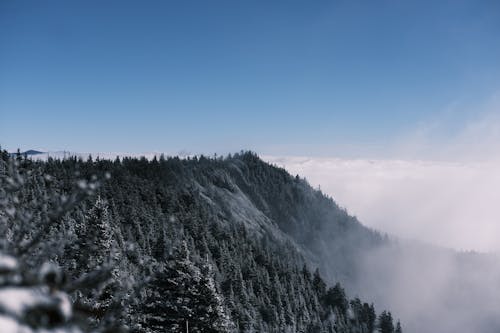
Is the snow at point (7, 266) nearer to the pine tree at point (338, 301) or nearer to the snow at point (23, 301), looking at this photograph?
the snow at point (23, 301)

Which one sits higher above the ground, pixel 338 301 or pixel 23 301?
pixel 23 301

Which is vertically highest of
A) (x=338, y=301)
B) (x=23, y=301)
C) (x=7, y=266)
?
(x=7, y=266)

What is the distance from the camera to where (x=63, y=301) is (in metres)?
2.42

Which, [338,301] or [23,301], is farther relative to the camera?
[338,301]

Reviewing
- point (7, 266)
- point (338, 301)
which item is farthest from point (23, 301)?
point (338, 301)

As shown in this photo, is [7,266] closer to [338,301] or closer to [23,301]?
[23,301]

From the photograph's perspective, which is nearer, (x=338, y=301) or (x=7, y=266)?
(x=7, y=266)

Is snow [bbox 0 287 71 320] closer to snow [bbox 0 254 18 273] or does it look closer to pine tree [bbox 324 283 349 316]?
snow [bbox 0 254 18 273]

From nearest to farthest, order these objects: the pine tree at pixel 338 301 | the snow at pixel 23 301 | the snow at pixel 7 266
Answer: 1. the snow at pixel 23 301
2. the snow at pixel 7 266
3. the pine tree at pixel 338 301

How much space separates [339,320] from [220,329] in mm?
127468

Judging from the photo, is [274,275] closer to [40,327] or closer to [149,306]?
[149,306]

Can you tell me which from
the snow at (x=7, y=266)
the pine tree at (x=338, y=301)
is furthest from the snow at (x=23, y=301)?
the pine tree at (x=338, y=301)

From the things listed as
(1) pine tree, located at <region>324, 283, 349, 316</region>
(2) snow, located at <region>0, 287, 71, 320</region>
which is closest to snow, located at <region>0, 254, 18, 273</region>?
(2) snow, located at <region>0, 287, 71, 320</region>

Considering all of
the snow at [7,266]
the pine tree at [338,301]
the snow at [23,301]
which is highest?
the snow at [7,266]
